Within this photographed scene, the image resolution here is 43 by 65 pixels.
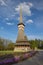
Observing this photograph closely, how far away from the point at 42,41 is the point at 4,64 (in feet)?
388

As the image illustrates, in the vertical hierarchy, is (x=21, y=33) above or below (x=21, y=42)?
above

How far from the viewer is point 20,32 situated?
7412 centimetres

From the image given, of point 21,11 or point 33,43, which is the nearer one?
point 21,11

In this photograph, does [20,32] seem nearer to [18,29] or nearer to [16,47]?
[18,29]

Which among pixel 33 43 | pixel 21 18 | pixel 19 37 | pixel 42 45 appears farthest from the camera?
pixel 42 45

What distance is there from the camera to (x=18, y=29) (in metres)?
76.8

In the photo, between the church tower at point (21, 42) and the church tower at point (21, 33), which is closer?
the church tower at point (21, 42)

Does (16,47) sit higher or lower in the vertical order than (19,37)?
lower

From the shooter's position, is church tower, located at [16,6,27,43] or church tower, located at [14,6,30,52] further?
church tower, located at [16,6,27,43]

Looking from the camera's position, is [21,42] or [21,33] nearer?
[21,42]

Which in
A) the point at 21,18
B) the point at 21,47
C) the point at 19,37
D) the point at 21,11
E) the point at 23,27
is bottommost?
the point at 21,47

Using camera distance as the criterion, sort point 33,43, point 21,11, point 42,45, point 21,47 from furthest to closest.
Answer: point 42,45, point 33,43, point 21,11, point 21,47

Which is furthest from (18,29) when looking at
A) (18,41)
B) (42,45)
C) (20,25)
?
(42,45)

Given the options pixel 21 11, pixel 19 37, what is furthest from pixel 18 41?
pixel 21 11
